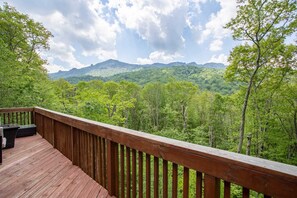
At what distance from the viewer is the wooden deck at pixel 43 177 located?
2162 millimetres

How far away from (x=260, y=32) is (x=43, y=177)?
1199 cm

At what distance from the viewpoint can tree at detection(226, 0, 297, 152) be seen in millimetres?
9406

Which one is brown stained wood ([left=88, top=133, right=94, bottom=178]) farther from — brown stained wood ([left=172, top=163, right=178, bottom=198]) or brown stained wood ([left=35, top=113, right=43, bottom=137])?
brown stained wood ([left=35, top=113, right=43, bottom=137])

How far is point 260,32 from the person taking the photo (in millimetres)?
10102

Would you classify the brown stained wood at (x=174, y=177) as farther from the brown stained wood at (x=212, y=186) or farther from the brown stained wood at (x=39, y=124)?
the brown stained wood at (x=39, y=124)

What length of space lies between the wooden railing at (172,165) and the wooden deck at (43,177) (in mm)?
164

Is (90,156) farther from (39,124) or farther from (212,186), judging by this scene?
(39,124)

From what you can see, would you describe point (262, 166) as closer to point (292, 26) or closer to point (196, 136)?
point (292, 26)

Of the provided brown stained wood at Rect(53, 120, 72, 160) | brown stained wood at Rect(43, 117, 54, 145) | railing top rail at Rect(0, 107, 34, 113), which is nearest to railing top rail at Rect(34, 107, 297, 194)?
brown stained wood at Rect(53, 120, 72, 160)

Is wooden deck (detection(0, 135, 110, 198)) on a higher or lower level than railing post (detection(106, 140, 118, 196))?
lower

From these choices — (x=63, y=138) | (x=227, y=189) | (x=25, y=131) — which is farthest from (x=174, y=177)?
(x=25, y=131)

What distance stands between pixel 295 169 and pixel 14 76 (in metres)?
10.5

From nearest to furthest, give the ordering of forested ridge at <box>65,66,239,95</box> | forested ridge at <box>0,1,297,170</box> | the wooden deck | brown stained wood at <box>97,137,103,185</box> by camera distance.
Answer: the wooden deck, brown stained wood at <box>97,137,103,185</box>, forested ridge at <box>0,1,297,170</box>, forested ridge at <box>65,66,239,95</box>

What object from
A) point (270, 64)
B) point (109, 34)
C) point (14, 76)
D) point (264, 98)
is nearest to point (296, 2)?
point (270, 64)
